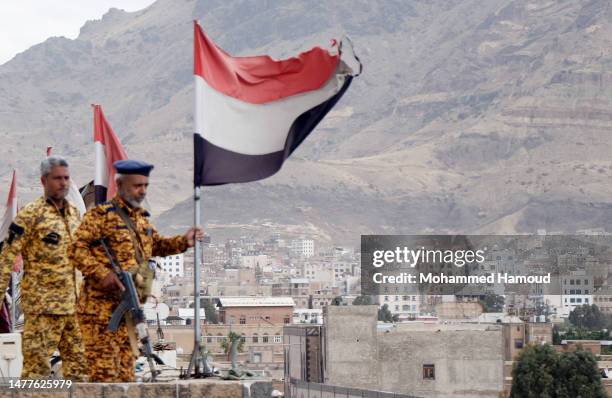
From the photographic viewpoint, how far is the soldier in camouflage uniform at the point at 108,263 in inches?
431

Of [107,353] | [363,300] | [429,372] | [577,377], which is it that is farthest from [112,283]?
[363,300]

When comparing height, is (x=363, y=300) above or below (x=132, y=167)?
above

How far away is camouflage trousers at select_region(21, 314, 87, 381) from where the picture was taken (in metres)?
11.7

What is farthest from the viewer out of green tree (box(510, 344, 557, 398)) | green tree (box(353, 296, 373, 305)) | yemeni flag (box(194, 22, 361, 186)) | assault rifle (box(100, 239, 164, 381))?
green tree (box(353, 296, 373, 305))

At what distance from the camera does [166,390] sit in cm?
1049

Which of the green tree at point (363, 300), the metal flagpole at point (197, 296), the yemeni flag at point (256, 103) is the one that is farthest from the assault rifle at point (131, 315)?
the green tree at point (363, 300)

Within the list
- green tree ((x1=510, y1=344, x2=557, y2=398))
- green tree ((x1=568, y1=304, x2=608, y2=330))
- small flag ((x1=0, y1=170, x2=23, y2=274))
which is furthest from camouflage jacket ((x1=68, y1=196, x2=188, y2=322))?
green tree ((x1=568, y1=304, x2=608, y2=330))

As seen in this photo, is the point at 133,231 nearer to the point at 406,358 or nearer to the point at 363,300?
the point at 406,358

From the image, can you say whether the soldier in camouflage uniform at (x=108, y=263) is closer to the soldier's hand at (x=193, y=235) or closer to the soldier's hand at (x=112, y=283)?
the soldier's hand at (x=112, y=283)

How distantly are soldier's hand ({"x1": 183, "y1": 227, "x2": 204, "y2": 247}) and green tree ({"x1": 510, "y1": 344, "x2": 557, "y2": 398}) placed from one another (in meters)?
64.0

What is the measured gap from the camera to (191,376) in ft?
36.6

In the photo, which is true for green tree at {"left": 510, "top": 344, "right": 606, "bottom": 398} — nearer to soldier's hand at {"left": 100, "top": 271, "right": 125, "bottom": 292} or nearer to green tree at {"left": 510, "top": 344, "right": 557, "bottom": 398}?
green tree at {"left": 510, "top": 344, "right": 557, "bottom": 398}

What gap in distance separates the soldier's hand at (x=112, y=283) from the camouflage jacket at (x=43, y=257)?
1009 mm

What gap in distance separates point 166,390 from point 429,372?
63.2 metres
